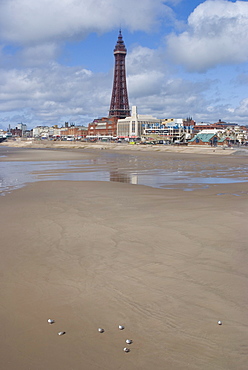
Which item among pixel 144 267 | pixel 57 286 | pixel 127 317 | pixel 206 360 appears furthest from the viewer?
pixel 144 267

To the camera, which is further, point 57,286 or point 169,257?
point 169,257

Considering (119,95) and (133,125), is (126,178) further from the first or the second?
(119,95)

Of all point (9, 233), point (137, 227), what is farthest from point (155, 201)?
point (9, 233)

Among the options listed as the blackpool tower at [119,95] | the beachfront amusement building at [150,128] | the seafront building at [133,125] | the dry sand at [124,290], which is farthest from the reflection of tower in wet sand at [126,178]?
the blackpool tower at [119,95]

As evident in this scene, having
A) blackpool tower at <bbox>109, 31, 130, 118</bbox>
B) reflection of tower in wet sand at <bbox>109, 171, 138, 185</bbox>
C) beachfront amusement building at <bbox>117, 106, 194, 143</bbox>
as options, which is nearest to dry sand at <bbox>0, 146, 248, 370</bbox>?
reflection of tower in wet sand at <bbox>109, 171, 138, 185</bbox>

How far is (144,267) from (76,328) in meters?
2.06

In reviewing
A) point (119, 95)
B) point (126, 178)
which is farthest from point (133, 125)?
point (126, 178)

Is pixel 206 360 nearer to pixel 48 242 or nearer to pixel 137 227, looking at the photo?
pixel 48 242

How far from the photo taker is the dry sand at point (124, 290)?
368 cm

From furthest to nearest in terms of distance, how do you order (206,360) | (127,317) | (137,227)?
(137,227) → (127,317) → (206,360)

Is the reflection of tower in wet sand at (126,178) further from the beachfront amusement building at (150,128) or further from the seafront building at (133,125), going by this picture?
the seafront building at (133,125)

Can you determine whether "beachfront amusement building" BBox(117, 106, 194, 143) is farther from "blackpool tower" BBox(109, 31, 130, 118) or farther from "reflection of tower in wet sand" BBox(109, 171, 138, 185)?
"reflection of tower in wet sand" BBox(109, 171, 138, 185)

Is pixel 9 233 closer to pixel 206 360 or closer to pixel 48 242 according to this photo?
pixel 48 242

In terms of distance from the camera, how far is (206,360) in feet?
11.7
